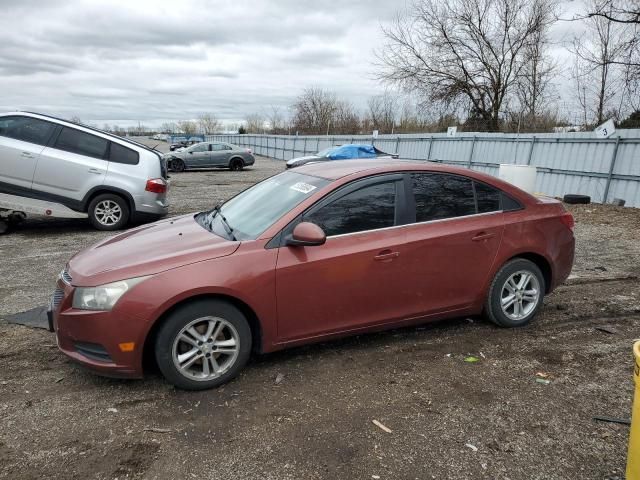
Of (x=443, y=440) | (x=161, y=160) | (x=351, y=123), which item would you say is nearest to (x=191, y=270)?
(x=443, y=440)

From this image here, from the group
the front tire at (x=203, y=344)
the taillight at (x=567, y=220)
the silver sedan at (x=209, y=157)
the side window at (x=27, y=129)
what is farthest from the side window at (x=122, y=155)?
the silver sedan at (x=209, y=157)

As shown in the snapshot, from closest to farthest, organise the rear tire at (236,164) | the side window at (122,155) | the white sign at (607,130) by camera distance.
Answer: the side window at (122,155) < the white sign at (607,130) < the rear tire at (236,164)

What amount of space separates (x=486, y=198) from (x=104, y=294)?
3162mm

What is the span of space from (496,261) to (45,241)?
24.7 ft

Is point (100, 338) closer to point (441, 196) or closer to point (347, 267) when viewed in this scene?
point (347, 267)

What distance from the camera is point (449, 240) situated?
4.02 meters

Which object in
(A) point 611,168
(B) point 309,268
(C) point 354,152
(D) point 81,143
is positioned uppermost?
(A) point 611,168

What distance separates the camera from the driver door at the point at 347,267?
354cm

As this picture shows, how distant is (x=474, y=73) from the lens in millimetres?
27797

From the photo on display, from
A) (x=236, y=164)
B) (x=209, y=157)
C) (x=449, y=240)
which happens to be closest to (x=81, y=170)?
(x=449, y=240)

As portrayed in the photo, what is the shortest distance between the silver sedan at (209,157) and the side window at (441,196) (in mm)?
24267

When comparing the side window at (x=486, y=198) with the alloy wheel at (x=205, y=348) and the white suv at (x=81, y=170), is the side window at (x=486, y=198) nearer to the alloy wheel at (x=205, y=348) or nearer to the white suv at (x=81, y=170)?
the alloy wheel at (x=205, y=348)

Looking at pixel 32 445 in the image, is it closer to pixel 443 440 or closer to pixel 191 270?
pixel 191 270

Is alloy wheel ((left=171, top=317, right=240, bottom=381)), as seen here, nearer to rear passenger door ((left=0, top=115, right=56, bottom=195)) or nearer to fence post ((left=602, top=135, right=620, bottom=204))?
rear passenger door ((left=0, top=115, right=56, bottom=195))
